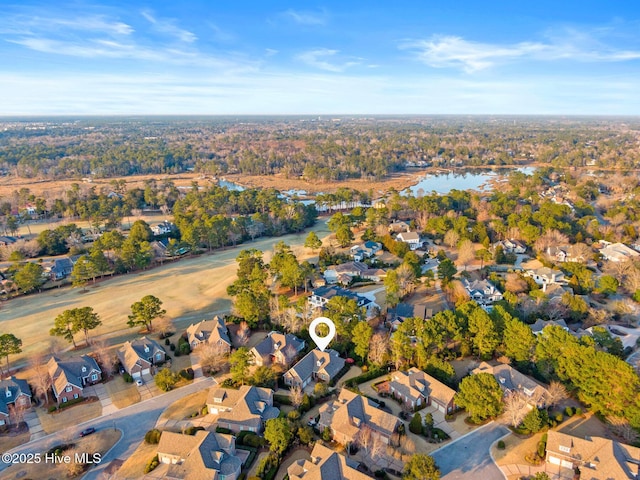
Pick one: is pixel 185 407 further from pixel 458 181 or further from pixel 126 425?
pixel 458 181

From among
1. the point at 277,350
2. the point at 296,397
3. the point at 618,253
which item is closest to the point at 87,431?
the point at 296,397

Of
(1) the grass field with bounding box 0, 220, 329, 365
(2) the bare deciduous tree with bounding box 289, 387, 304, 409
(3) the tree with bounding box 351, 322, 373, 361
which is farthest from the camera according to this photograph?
(1) the grass field with bounding box 0, 220, 329, 365

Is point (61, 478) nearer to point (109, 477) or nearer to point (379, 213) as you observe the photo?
point (109, 477)

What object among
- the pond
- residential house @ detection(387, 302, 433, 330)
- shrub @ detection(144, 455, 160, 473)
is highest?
the pond

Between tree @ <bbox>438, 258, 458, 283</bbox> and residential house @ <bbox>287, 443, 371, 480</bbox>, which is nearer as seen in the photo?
residential house @ <bbox>287, 443, 371, 480</bbox>

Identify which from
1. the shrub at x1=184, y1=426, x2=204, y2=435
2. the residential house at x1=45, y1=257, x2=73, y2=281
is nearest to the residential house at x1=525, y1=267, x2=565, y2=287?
the shrub at x1=184, y1=426, x2=204, y2=435

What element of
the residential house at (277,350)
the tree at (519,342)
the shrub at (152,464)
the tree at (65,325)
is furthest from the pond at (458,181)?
the shrub at (152,464)

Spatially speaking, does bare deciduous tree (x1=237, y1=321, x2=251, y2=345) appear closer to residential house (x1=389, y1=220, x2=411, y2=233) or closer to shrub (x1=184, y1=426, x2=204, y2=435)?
shrub (x1=184, y1=426, x2=204, y2=435)

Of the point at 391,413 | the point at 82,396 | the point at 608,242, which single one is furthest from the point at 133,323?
the point at 608,242
